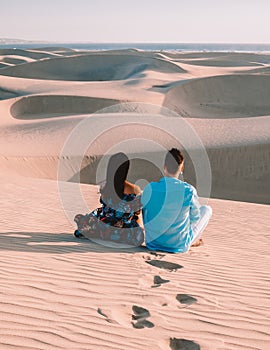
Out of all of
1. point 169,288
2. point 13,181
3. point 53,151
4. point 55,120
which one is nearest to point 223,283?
point 169,288

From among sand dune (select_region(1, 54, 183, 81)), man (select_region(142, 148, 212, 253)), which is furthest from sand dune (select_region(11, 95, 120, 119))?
man (select_region(142, 148, 212, 253))

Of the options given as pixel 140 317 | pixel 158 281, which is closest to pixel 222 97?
pixel 158 281

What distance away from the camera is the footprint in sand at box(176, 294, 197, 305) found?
13.4 ft

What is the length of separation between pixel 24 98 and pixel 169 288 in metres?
22.7

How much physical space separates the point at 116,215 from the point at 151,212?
1.77ft

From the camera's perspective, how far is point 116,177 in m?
5.26

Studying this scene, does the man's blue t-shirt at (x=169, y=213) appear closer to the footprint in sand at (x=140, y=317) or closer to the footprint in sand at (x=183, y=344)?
the footprint in sand at (x=140, y=317)

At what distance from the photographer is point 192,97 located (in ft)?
101

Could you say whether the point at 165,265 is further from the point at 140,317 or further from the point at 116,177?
the point at 140,317

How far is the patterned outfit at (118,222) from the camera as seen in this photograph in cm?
554

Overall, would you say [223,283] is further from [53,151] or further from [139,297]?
[53,151]

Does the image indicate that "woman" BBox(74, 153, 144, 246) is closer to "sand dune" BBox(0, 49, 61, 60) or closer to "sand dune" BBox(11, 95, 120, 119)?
"sand dune" BBox(11, 95, 120, 119)

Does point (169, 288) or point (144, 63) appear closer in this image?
point (169, 288)

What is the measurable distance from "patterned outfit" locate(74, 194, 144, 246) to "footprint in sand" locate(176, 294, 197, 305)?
151 centimetres
